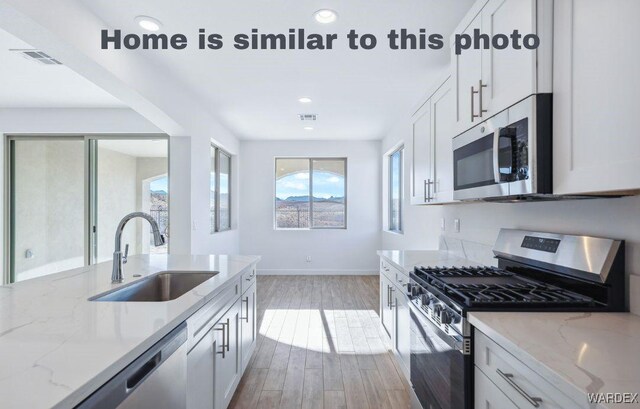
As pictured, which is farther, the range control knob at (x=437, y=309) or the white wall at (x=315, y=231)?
the white wall at (x=315, y=231)

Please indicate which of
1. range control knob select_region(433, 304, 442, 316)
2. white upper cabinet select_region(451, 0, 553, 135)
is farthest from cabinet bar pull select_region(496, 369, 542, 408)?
white upper cabinet select_region(451, 0, 553, 135)

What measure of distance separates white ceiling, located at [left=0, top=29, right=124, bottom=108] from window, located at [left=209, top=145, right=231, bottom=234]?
1.54 m

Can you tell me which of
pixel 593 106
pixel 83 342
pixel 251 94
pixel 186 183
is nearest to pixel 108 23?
pixel 251 94

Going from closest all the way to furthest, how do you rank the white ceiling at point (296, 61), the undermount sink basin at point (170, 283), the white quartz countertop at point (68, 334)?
the white quartz countertop at point (68, 334) < the undermount sink basin at point (170, 283) < the white ceiling at point (296, 61)

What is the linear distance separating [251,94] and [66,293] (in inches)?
110

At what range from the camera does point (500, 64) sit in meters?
1.57

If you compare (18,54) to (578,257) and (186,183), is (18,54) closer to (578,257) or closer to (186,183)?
(186,183)

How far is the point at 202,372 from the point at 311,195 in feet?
16.6

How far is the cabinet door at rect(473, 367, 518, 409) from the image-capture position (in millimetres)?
1050

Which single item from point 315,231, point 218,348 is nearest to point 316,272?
point 315,231

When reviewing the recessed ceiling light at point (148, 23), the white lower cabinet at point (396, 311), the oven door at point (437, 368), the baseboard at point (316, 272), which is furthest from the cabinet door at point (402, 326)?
the baseboard at point (316, 272)

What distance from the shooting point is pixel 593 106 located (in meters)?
1.10

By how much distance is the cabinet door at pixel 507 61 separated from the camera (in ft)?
4.36

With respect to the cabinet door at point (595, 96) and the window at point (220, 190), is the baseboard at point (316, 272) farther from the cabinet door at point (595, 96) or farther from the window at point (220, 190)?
the cabinet door at point (595, 96)
